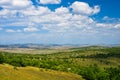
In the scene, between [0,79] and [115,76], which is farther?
[115,76]

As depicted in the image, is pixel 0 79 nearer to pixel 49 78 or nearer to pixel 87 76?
pixel 49 78

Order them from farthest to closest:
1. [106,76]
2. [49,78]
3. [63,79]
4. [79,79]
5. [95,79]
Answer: [106,76]
[95,79]
[79,79]
[63,79]
[49,78]

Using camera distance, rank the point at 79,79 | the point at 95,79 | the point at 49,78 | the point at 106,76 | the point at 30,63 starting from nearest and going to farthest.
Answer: the point at 49,78
the point at 79,79
the point at 95,79
the point at 106,76
the point at 30,63

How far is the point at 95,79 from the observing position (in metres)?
119

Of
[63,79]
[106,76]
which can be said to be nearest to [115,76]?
[106,76]

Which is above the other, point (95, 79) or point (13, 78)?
point (13, 78)

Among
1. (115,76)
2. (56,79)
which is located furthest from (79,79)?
(115,76)

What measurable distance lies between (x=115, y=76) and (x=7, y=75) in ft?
249

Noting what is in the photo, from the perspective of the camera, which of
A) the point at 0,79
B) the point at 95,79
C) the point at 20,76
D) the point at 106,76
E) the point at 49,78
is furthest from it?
the point at 106,76

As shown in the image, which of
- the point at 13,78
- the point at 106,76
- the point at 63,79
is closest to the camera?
the point at 13,78

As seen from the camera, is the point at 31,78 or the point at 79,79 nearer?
the point at 31,78

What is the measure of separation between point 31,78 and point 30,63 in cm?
7144

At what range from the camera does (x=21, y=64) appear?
13600cm

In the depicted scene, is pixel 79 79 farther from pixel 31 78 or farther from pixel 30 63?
pixel 30 63
